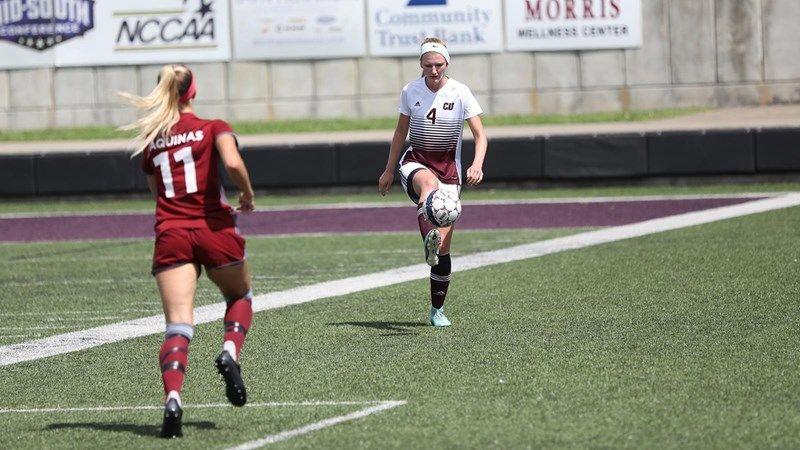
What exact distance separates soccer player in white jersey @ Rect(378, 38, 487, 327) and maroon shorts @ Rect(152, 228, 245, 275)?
3.33 m

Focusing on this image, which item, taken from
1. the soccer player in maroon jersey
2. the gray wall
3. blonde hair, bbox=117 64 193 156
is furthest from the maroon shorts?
the gray wall

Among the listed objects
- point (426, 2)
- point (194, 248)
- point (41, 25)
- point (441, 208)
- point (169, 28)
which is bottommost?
point (441, 208)

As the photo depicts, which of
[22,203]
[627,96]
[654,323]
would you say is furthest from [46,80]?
[654,323]

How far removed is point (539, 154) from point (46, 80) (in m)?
12.2

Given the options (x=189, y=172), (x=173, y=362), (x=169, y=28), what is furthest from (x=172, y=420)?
(x=169, y=28)

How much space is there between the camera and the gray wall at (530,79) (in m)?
29.0

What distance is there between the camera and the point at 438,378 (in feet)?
28.1

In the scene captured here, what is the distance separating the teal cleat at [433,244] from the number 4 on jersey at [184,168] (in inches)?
130

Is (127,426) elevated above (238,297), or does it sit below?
below

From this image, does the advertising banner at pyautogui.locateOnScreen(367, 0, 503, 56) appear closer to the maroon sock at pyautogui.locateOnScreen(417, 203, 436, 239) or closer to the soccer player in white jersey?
the soccer player in white jersey

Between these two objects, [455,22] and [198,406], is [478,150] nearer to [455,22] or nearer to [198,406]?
[198,406]

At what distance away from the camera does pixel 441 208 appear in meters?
10.3

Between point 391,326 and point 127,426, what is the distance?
3.41 m

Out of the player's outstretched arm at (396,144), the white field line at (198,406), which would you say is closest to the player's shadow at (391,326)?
the player's outstretched arm at (396,144)
